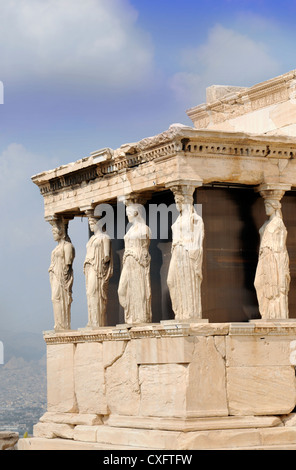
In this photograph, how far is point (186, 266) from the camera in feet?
51.9

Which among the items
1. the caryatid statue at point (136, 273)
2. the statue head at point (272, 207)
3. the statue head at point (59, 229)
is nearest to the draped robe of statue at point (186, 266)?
the caryatid statue at point (136, 273)

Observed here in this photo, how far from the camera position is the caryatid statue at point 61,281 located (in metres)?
18.7

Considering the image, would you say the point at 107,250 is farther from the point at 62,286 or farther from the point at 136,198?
the point at 62,286

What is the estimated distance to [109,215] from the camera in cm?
1806

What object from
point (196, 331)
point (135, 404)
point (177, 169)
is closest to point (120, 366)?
point (135, 404)

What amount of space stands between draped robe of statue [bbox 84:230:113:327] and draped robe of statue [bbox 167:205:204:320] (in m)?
2.02

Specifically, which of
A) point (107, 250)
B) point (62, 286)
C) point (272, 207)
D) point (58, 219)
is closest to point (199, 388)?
point (272, 207)

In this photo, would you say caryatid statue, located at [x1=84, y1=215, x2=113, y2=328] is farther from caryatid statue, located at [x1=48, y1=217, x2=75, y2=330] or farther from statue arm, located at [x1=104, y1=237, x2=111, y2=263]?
caryatid statue, located at [x1=48, y1=217, x2=75, y2=330]

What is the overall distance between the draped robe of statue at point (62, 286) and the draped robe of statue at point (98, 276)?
953 millimetres

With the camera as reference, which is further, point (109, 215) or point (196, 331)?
point (109, 215)

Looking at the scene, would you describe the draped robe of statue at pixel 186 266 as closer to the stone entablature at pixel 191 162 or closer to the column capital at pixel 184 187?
the column capital at pixel 184 187

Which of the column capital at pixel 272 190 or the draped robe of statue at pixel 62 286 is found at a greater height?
the column capital at pixel 272 190
